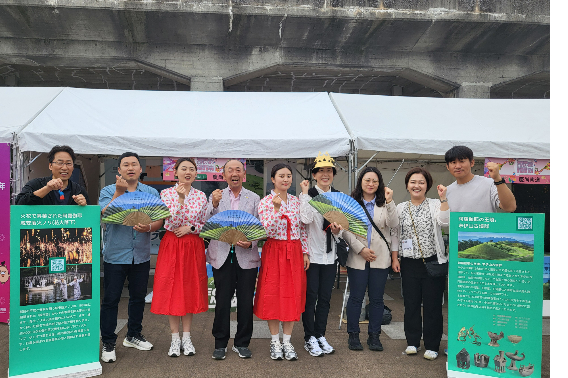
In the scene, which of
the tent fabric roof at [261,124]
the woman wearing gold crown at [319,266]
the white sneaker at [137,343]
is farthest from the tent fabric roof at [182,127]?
the white sneaker at [137,343]

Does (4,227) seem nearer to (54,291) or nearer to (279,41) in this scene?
(54,291)

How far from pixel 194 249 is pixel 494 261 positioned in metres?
2.36

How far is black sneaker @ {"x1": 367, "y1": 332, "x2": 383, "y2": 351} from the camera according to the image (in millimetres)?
3662

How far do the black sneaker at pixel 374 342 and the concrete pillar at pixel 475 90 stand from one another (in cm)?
911

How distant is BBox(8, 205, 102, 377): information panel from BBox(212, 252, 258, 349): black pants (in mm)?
940

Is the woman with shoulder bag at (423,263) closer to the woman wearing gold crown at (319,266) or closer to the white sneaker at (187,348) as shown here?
the woman wearing gold crown at (319,266)

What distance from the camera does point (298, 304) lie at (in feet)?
11.0

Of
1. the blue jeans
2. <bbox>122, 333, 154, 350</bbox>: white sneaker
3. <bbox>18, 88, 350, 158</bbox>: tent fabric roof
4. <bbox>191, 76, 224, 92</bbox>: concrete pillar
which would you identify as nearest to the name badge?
the blue jeans

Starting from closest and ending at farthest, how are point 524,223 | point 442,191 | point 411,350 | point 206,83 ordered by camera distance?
point 524,223, point 442,191, point 411,350, point 206,83

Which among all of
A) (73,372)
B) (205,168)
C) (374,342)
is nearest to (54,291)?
(73,372)

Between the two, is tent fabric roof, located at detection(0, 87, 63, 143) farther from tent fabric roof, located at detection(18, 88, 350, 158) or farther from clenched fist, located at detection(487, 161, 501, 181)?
clenched fist, located at detection(487, 161, 501, 181)

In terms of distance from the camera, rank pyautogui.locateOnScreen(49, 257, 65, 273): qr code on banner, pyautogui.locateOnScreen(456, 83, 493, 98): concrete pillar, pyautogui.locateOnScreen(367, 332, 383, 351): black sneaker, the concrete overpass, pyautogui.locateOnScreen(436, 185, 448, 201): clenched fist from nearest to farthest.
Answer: pyautogui.locateOnScreen(49, 257, 65, 273): qr code on banner → pyautogui.locateOnScreen(436, 185, 448, 201): clenched fist → pyautogui.locateOnScreen(367, 332, 383, 351): black sneaker → the concrete overpass → pyautogui.locateOnScreen(456, 83, 493, 98): concrete pillar

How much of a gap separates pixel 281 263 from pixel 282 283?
0.54ft

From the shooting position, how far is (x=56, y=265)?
9.92 feet
